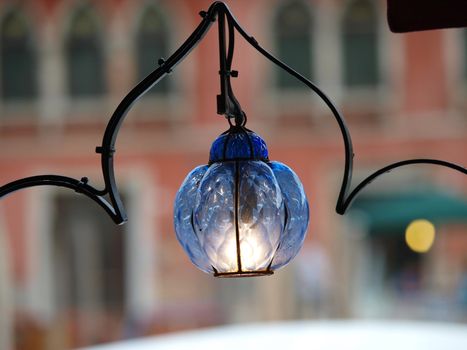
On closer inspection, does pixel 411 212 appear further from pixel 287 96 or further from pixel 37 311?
pixel 37 311

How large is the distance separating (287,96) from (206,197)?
49.9 feet

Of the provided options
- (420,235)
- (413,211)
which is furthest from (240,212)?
(420,235)

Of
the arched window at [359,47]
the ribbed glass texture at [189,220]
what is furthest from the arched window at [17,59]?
the ribbed glass texture at [189,220]

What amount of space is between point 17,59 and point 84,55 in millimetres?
941

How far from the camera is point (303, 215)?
2.51 m

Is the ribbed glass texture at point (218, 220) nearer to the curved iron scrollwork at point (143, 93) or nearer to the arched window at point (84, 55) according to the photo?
the curved iron scrollwork at point (143, 93)

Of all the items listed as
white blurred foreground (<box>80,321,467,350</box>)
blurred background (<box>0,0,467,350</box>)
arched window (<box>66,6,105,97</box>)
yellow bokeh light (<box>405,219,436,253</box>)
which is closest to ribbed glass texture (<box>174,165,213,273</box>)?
white blurred foreground (<box>80,321,467,350</box>)

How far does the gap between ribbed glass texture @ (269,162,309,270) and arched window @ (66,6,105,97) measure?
1554 cm

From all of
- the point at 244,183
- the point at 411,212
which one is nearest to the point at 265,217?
the point at 244,183

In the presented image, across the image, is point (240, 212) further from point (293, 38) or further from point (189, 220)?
point (293, 38)

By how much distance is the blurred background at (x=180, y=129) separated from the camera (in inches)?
654

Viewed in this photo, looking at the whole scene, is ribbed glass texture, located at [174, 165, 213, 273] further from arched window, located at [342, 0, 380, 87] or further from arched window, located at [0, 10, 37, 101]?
arched window, located at [0, 10, 37, 101]

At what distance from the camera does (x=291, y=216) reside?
2.49m

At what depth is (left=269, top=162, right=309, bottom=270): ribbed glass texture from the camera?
2482 millimetres
